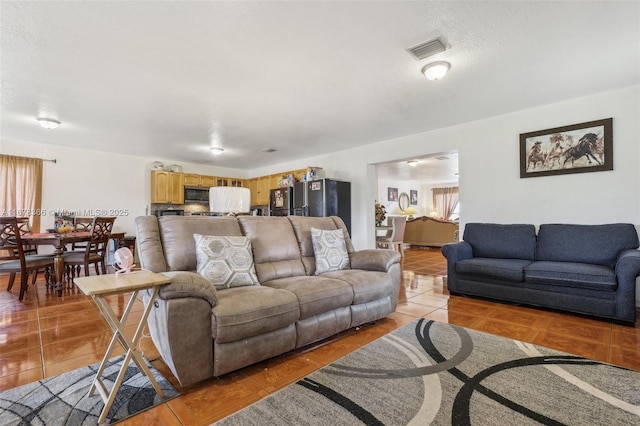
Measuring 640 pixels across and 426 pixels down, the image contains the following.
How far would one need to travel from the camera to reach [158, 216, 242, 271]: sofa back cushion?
2.15 m

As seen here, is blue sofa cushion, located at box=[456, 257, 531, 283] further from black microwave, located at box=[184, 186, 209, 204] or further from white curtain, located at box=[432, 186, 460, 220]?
white curtain, located at box=[432, 186, 460, 220]

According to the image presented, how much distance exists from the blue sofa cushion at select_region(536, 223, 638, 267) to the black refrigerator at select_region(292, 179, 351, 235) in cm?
320

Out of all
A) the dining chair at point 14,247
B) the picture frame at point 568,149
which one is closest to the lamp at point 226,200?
the dining chair at point 14,247

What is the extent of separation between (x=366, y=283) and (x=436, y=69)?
2000 millimetres

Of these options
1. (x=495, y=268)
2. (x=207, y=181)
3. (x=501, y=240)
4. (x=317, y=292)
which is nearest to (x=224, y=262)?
(x=317, y=292)

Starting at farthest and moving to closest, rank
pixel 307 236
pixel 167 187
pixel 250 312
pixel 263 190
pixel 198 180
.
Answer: pixel 263 190, pixel 198 180, pixel 167 187, pixel 307 236, pixel 250 312

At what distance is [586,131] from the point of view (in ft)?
11.3

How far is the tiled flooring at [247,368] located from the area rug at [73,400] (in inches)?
3.4

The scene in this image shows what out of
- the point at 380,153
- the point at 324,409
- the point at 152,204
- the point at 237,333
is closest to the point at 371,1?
the point at 237,333

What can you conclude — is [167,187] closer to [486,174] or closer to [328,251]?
[328,251]

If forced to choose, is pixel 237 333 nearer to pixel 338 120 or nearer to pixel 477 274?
pixel 477 274

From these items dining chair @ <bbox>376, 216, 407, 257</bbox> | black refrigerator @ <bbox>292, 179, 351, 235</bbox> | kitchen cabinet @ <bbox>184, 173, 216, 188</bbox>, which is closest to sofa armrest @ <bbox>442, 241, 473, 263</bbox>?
A: black refrigerator @ <bbox>292, 179, 351, 235</bbox>

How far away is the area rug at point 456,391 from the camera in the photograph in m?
1.44

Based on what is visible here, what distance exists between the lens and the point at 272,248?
269cm
